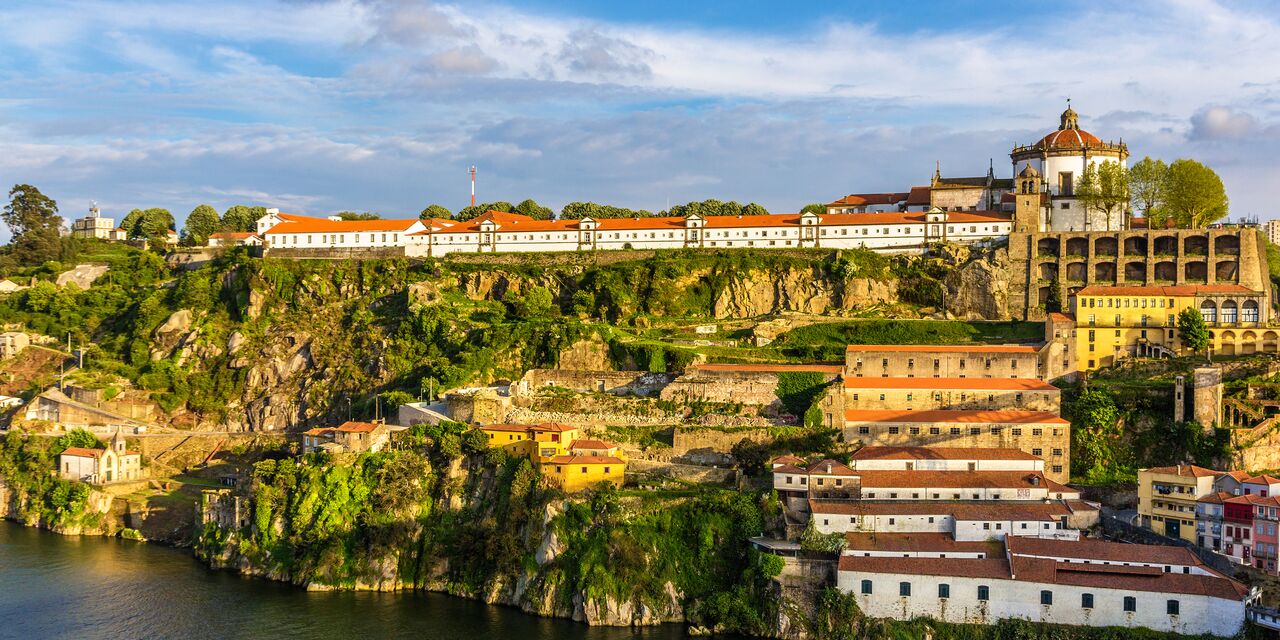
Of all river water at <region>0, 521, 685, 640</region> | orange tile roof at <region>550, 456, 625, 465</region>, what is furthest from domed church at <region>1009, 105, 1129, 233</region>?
river water at <region>0, 521, 685, 640</region>

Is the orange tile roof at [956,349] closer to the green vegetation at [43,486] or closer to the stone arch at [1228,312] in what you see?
the stone arch at [1228,312]

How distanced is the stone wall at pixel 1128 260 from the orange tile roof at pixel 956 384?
1467 centimetres

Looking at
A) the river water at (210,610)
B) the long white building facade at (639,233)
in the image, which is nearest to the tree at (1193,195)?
the long white building facade at (639,233)

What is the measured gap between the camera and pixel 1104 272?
63.3 meters

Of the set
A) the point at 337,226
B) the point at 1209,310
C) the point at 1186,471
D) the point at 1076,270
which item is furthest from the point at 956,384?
the point at 337,226

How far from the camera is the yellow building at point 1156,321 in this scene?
52688 mm

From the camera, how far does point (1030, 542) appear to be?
124 feet

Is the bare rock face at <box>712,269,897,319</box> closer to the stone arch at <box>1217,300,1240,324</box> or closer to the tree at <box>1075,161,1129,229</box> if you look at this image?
the tree at <box>1075,161,1129,229</box>

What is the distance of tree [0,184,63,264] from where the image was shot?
8444 cm

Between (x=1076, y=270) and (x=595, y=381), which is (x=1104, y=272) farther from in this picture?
(x=595, y=381)

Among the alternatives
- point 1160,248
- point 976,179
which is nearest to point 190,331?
point 976,179

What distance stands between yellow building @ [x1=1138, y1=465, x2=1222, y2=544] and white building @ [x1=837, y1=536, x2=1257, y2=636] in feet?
12.9

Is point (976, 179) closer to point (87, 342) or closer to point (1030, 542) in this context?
point (1030, 542)

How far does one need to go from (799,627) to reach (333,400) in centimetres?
3371
